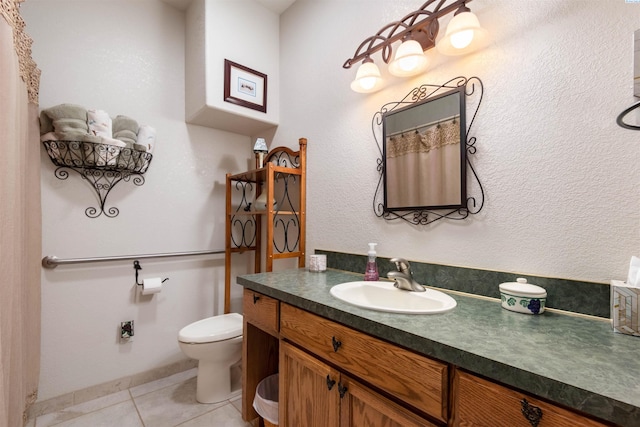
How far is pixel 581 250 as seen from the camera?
2.96ft

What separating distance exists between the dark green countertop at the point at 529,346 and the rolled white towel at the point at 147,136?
1.50 metres

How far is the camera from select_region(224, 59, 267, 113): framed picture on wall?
1.91 meters

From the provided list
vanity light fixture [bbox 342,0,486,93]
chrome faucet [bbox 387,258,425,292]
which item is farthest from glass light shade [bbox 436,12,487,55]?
chrome faucet [bbox 387,258,425,292]

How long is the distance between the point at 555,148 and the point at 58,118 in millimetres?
2330

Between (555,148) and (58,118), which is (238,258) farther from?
(555,148)

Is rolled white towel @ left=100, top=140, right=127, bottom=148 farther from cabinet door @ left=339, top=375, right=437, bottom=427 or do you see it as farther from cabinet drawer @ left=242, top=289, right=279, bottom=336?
cabinet door @ left=339, top=375, right=437, bottom=427

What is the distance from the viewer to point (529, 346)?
67 cm

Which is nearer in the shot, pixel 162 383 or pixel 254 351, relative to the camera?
pixel 254 351

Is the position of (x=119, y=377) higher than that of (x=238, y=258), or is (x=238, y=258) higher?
(x=238, y=258)

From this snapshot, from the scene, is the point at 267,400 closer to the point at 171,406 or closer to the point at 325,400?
the point at 325,400

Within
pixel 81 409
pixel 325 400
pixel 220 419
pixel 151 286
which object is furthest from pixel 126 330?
pixel 325 400

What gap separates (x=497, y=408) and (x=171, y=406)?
1.83 m

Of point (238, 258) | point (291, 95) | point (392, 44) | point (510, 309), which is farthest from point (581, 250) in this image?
point (238, 258)

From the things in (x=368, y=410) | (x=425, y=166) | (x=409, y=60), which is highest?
(x=409, y=60)
